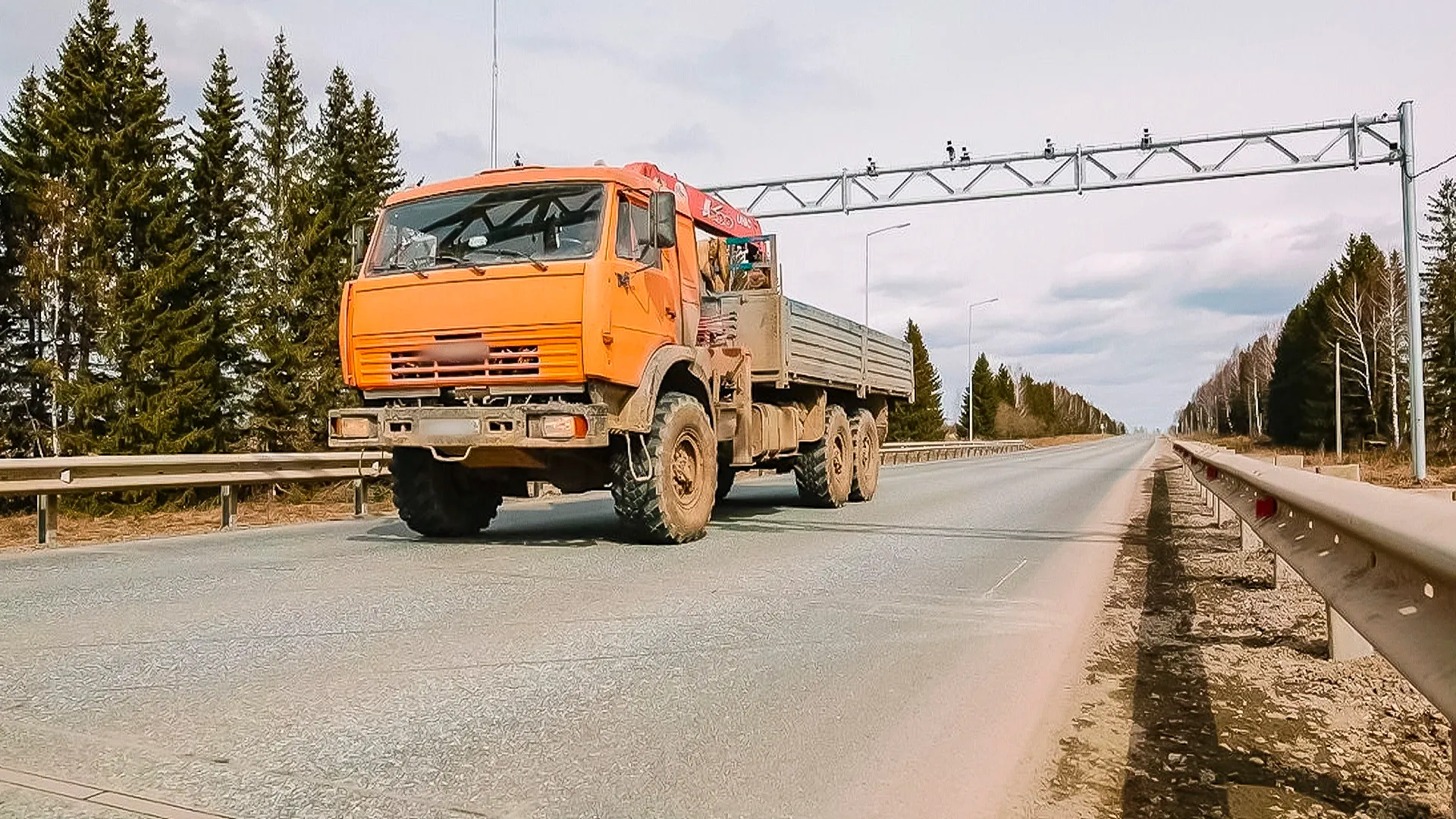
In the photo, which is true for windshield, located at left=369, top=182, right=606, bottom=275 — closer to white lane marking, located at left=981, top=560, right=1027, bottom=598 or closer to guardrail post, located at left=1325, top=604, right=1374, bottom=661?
white lane marking, located at left=981, top=560, right=1027, bottom=598

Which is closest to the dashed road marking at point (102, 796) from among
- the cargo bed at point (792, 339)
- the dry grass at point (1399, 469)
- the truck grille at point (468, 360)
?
the truck grille at point (468, 360)

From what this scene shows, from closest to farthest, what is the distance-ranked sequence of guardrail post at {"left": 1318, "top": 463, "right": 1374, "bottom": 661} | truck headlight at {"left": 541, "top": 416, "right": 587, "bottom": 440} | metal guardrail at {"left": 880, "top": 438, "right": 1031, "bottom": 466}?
guardrail post at {"left": 1318, "top": 463, "right": 1374, "bottom": 661} < truck headlight at {"left": 541, "top": 416, "right": 587, "bottom": 440} < metal guardrail at {"left": 880, "top": 438, "right": 1031, "bottom": 466}

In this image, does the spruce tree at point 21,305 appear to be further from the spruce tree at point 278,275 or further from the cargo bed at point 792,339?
the cargo bed at point 792,339

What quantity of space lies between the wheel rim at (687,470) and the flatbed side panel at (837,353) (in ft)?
8.03

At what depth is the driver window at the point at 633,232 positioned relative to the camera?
820 cm

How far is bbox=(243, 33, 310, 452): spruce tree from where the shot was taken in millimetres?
31250

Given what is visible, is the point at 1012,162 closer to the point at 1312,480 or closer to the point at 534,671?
the point at 1312,480

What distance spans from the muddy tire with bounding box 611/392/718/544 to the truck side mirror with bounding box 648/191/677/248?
1325mm

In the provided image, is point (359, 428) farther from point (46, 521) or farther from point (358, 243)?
point (46, 521)

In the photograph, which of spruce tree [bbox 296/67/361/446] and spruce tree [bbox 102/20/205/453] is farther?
spruce tree [bbox 296/67/361/446]

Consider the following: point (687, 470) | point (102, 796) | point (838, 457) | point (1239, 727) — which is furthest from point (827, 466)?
point (102, 796)

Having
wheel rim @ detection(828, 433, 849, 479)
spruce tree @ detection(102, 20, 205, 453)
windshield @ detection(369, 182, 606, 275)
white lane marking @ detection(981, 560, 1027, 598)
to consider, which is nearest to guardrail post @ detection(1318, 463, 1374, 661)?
white lane marking @ detection(981, 560, 1027, 598)

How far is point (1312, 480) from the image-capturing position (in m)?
4.91

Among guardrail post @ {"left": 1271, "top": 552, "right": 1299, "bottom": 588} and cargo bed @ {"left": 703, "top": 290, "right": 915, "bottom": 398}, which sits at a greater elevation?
cargo bed @ {"left": 703, "top": 290, "right": 915, "bottom": 398}
